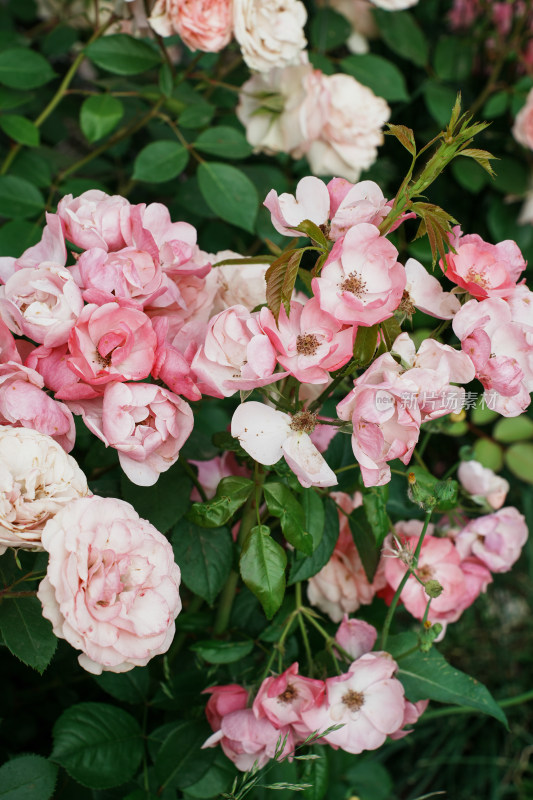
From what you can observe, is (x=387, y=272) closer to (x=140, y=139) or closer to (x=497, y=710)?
(x=497, y=710)

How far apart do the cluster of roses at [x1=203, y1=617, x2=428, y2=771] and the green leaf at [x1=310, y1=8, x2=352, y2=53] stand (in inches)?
40.1

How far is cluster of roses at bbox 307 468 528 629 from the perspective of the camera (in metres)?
0.77

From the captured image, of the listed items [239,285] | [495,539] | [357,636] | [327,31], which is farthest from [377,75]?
[357,636]

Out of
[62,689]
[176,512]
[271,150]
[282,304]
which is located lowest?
[62,689]

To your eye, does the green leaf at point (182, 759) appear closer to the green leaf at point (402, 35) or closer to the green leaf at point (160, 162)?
the green leaf at point (160, 162)

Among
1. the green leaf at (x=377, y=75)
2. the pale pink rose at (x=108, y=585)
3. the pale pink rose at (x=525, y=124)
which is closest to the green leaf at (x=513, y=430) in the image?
the pale pink rose at (x=525, y=124)

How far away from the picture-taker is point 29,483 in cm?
53

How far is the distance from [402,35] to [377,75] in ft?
0.49

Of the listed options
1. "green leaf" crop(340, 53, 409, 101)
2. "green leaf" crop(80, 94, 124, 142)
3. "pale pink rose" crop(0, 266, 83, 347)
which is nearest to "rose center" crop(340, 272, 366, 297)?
"pale pink rose" crop(0, 266, 83, 347)

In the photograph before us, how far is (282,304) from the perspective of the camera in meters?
0.55

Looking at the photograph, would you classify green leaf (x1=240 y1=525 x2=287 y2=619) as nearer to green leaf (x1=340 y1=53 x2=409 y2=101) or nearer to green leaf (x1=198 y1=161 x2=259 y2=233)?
green leaf (x1=198 y1=161 x2=259 y2=233)

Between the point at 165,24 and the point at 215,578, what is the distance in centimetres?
67


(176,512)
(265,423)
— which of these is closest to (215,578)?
(176,512)

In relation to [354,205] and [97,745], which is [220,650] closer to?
[97,745]
